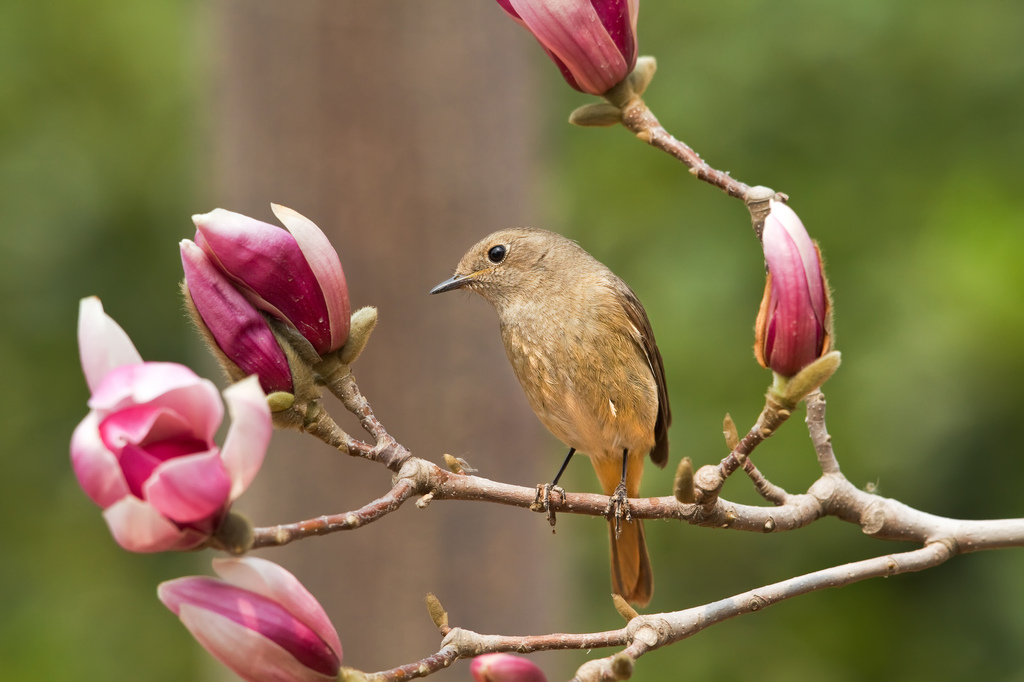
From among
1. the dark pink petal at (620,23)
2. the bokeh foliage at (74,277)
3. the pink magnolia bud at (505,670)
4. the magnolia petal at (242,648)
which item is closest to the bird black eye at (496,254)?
the dark pink petal at (620,23)

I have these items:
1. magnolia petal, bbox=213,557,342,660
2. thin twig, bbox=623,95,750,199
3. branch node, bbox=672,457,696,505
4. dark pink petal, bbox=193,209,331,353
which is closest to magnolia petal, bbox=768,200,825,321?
branch node, bbox=672,457,696,505

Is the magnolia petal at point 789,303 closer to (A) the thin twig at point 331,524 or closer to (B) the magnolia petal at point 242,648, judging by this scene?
(A) the thin twig at point 331,524

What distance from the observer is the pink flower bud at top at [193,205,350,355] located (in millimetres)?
1553

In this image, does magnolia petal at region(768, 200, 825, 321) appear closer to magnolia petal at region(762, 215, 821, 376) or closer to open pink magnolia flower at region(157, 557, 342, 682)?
magnolia petal at region(762, 215, 821, 376)

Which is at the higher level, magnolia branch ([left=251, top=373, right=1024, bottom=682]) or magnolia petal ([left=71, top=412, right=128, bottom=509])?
magnolia petal ([left=71, top=412, right=128, bottom=509])

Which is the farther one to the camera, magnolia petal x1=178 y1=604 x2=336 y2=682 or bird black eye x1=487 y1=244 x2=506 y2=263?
bird black eye x1=487 y1=244 x2=506 y2=263

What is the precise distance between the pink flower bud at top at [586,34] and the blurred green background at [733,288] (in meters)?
3.16

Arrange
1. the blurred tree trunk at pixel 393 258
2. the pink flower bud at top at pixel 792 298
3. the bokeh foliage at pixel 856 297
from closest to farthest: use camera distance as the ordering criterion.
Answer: the pink flower bud at top at pixel 792 298 → the blurred tree trunk at pixel 393 258 → the bokeh foliage at pixel 856 297

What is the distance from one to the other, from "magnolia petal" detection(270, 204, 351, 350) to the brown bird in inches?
44.7

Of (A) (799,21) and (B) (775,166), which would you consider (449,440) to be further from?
(A) (799,21)

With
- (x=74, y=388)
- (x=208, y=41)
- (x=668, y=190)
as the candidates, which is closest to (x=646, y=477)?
(x=668, y=190)

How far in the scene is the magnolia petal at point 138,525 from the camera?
122 centimetres

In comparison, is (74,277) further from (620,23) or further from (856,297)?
(620,23)

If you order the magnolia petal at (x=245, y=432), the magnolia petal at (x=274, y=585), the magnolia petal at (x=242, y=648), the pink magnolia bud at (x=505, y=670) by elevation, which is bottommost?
the pink magnolia bud at (x=505, y=670)
